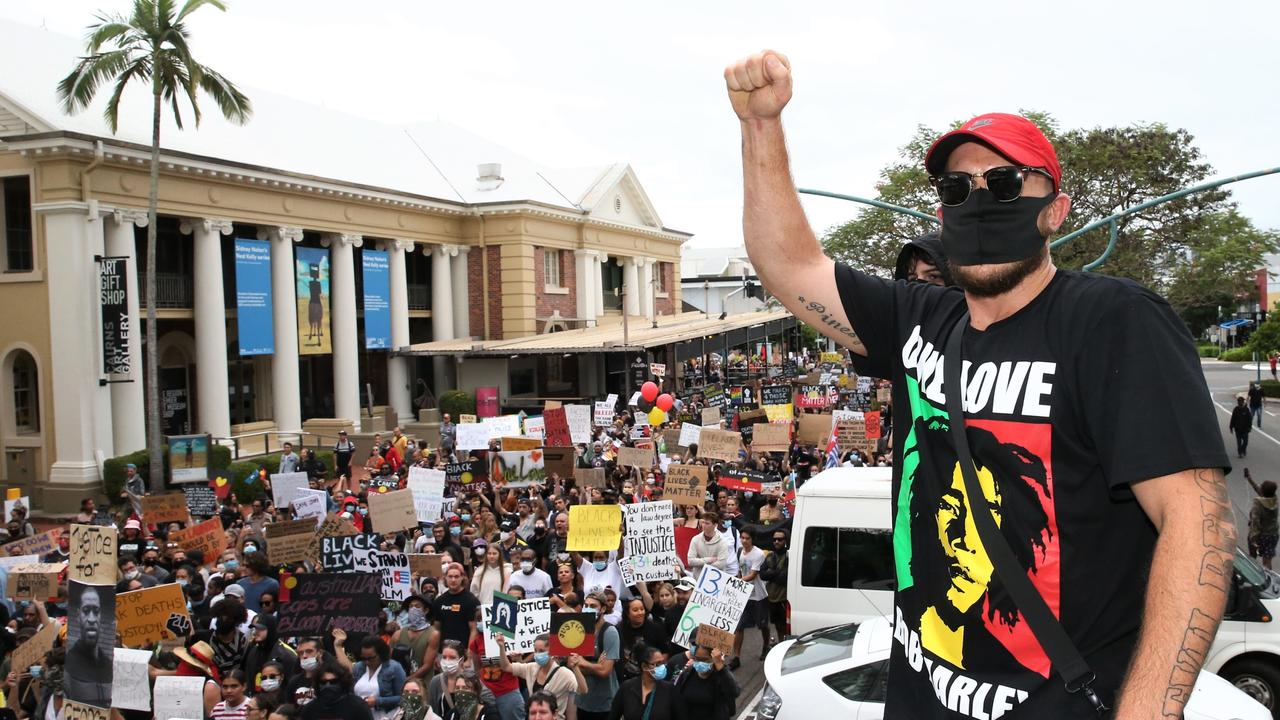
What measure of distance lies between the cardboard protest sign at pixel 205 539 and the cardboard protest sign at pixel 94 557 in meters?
4.80

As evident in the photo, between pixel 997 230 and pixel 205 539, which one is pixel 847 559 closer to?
pixel 205 539

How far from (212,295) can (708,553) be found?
70.6ft

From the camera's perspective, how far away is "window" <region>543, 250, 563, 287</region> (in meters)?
42.5

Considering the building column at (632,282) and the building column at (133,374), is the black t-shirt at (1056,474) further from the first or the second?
the building column at (632,282)

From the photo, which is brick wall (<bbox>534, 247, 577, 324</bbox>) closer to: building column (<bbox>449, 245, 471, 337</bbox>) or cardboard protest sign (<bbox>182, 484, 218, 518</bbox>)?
building column (<bbox>449, 245, 471, 337</bbox>)

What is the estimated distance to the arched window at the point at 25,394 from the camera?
82.8ft

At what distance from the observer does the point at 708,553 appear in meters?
11.8

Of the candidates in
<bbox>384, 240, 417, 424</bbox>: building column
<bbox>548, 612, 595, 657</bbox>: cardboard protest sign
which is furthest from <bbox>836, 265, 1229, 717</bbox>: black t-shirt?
<bbox>384, 240, 417, 424</bbox>: building column

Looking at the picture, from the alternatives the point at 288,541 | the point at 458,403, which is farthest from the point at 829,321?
the point at 458,403

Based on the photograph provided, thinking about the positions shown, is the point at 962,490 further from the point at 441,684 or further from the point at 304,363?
the point at 304,363

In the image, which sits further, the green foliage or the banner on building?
the green foliage

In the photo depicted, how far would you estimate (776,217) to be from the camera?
204 cm

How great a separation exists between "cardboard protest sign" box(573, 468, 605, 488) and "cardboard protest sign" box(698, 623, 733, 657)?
846 centimetres

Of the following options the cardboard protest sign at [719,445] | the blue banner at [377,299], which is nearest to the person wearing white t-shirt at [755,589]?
the cardboard protest sign at [719,445]
